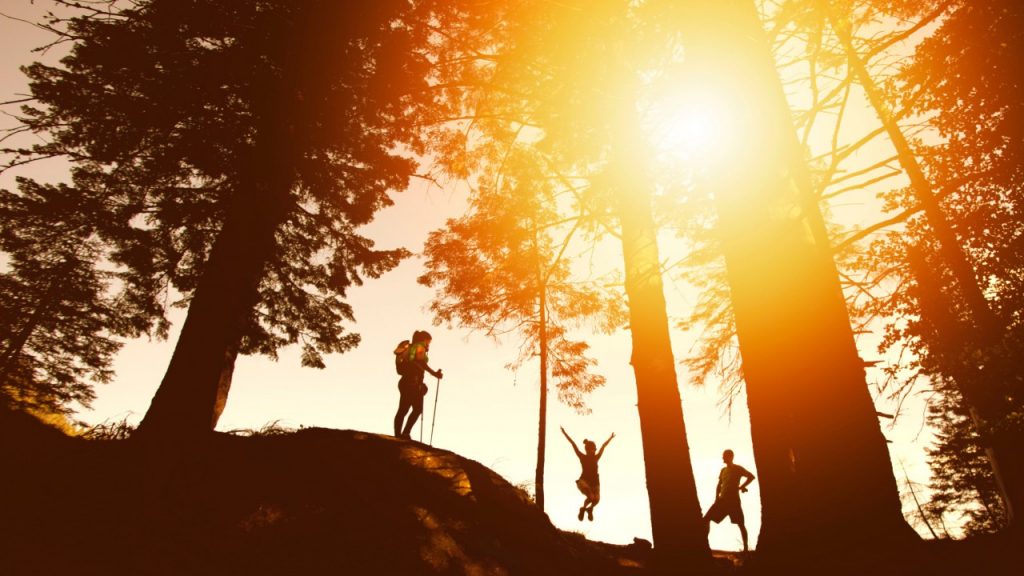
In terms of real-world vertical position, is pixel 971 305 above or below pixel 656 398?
above

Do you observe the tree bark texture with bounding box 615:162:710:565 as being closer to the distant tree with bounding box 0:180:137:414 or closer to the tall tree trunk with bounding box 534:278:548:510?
the tall tree trunk with bounding box 534:278:548:510

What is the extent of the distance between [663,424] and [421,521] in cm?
328

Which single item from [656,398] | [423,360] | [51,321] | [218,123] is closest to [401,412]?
[423,360]

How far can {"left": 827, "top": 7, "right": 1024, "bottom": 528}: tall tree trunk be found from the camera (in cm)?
527

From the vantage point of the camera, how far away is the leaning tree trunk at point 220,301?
5.33 m

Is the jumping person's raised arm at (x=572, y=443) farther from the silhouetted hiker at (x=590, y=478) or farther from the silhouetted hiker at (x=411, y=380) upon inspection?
the silhouetted hiker at (x=411, y=380)

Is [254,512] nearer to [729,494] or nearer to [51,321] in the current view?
[729,494]

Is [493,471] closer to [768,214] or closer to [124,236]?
[768,214]

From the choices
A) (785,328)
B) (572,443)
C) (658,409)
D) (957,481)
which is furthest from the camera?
(957,481)

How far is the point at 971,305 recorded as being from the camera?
6.82 metres

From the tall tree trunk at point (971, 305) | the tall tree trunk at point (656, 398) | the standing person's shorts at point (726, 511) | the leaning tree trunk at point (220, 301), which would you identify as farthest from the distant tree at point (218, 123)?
the standing person's shorts at point (726, 511)

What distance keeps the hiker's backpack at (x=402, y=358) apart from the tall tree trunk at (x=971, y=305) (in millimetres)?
6639

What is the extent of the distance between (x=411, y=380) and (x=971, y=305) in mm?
8838

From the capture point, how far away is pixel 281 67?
22.1ft
